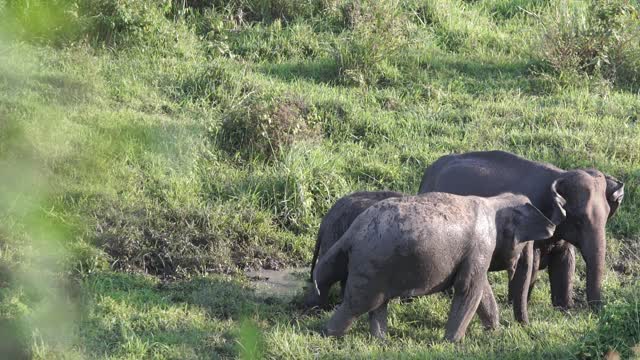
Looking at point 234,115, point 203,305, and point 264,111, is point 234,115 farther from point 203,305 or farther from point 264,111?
point 203,305

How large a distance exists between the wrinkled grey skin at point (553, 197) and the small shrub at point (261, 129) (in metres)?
1.70

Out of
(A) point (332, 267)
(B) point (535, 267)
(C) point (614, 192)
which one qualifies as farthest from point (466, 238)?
(C) point (614, 192)

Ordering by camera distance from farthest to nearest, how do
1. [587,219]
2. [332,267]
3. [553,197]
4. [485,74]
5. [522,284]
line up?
[485,74]
[587,219]
[553,197]
[522,284]
[332,267]

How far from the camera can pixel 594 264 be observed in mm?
7992

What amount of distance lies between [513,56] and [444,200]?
5607mm

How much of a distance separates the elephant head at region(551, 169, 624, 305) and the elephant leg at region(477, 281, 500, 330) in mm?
902

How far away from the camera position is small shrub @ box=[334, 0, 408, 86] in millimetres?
11570

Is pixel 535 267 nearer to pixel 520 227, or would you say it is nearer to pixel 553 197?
pixel 553 197

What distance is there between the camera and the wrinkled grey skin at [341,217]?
7.91 m

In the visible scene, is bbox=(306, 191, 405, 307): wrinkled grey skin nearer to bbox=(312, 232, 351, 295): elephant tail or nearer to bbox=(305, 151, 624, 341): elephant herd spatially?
bbox=(305, 151, 624, 341): elephant herd

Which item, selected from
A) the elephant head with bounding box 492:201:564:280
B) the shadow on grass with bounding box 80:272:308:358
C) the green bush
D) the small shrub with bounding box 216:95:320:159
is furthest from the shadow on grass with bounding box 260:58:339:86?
the elephant head with bounding box 492:201:564:280

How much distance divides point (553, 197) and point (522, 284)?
2.22 ft

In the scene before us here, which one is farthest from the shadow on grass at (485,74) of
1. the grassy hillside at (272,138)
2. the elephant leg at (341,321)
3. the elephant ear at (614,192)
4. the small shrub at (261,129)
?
the elephant leg at (341,321)

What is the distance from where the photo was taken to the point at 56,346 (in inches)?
257
